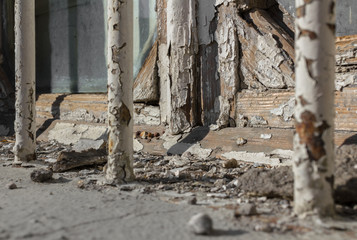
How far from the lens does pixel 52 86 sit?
582 centimetres

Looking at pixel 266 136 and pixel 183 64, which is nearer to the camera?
pixel 266 136

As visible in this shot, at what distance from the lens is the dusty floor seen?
5.56 ft

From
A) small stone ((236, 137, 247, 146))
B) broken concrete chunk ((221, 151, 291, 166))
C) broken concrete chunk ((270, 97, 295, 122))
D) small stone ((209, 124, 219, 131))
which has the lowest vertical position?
broken concrete chunk ((221, 151, 291, 166))

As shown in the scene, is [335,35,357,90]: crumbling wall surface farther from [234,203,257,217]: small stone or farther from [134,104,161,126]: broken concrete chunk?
[134,104,161,126]: broken concrete chunk

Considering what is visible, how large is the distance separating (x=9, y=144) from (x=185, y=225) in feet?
12.2

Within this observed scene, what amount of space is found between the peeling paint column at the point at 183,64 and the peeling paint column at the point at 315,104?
80.6 inches

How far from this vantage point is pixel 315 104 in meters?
1.80

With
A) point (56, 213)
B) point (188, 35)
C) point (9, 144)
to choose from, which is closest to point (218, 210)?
point (56, 213)

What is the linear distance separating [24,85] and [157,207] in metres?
2.16

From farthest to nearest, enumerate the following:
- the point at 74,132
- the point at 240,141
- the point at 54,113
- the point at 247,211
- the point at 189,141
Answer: the point at 54,113 → the point at 74,132 → the point at 189,141 → the point at 240,141 → the point at 247,211

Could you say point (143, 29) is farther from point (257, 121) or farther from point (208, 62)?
point (257, 121)

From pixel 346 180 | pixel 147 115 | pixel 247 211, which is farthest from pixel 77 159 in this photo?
pixel 346 180

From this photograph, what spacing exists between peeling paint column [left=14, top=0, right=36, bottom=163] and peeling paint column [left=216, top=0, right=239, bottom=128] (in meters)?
1.72

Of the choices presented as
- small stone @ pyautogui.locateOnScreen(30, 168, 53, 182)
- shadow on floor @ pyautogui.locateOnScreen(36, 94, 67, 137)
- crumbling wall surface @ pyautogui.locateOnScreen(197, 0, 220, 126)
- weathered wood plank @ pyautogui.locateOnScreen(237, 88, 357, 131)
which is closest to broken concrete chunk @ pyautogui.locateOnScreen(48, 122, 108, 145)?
shadow on floor @ pyautogui.locateOnScreen(36, 94, 67, 137)
